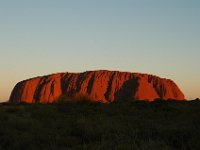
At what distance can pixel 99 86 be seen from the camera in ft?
389

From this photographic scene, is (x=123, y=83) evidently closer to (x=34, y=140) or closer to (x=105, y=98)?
(x=105, y=98)

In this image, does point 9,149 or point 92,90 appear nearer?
point 9,149

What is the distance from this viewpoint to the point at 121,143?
10.5 meters

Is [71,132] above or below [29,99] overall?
above

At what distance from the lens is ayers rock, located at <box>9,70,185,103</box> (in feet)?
374

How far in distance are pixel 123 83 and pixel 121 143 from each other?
107571mm

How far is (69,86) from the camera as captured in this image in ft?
398

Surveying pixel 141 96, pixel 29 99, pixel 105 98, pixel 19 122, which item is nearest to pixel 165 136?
pixel 19 122

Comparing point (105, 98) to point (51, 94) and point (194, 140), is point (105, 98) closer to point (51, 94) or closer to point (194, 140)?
point (51, 94)

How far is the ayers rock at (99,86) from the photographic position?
374 feet

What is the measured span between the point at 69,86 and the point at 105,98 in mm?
12838

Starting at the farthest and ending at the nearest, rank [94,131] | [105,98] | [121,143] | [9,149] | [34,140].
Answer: [105,98], [94,131], [34,140], [9,149], [121,143]

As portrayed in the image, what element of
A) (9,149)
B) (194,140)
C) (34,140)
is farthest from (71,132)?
(194,140)

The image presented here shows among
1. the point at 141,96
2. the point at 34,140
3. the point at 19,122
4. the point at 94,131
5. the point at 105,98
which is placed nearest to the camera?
the point at 34,140
